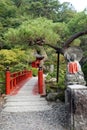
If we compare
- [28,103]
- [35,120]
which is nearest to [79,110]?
[35,120]

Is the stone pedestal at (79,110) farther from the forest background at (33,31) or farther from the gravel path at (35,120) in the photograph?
the forest background at (33,31)

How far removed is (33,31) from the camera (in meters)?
10.8

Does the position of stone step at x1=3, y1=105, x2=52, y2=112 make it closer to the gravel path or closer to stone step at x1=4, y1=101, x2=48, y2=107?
the gravel path

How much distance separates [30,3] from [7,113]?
130 feet

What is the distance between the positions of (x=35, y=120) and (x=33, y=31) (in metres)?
4.84

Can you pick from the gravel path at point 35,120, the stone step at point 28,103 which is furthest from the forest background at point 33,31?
the gravel path at point 35,120

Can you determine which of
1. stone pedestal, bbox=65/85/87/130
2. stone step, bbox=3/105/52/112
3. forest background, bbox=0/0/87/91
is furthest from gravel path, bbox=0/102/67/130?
forest background, bbox=0/0/87/91

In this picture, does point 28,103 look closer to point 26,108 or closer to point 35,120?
point 26,108

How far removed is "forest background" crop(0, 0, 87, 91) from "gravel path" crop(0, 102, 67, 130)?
3045 mm

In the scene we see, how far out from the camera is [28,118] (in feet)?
23.5

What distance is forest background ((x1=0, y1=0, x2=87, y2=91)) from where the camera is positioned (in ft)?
36.3

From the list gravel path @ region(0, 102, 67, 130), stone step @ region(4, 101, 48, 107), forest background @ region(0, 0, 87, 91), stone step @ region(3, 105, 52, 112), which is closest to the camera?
gravel path @ region(0, 102, 67, 130)

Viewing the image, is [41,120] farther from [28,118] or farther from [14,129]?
[14,129]

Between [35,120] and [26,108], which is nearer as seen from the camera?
[35,120]
